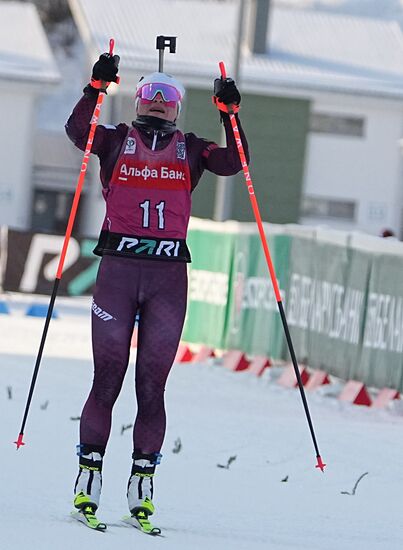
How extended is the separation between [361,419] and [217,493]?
15.5 ft

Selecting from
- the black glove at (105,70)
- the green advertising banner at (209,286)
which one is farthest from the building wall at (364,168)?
the black glove at (105,70)

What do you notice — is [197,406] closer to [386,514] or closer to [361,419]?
[361,419]

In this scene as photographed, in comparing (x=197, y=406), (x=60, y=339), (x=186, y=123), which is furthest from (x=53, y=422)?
(x=186, y=123)

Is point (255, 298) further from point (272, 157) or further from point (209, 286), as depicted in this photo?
point (272, 157)

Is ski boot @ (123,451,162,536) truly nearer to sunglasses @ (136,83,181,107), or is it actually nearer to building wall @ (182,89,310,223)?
sunglasses @ (136,83,181,107)

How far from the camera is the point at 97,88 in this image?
6961 mm

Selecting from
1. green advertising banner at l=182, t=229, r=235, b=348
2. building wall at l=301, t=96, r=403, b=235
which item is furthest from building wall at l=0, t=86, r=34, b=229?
green advertising banner at l=182, t=229, r=235, b=348

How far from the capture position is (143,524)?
670 cm

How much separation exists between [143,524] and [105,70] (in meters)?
1.86

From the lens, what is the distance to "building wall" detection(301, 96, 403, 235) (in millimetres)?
42781

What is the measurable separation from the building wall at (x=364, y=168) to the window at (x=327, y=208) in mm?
92

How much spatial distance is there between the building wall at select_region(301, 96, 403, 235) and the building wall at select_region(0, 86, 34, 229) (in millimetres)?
7119

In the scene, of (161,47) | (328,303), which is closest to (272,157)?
(328,303)

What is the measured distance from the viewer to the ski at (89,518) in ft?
21.6
